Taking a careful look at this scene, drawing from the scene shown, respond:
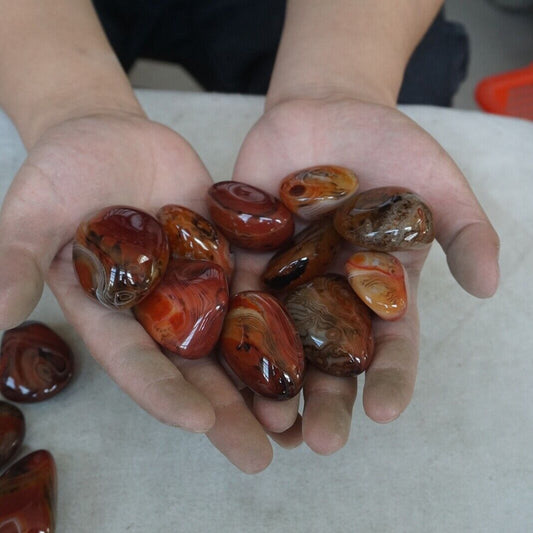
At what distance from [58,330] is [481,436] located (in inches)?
14.6

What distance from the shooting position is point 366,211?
49 cm

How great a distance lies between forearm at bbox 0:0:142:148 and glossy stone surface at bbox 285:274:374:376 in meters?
0.28

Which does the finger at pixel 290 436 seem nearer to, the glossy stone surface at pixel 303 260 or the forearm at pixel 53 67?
the glossy stone surface at pixel 303 260

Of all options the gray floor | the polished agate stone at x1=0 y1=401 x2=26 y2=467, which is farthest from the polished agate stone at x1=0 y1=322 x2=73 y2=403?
the gray floor

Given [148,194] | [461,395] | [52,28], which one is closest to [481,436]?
[461,395]

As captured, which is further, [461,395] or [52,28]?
[52,28]

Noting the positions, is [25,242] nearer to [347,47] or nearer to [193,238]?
[193,238]

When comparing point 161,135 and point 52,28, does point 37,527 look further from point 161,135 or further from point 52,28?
point 52,28

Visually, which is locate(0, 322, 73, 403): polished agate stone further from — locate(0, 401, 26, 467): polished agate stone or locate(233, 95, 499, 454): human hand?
locate(233, 95, 499, 454): human hand

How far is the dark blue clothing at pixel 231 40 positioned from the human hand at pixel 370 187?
10.5 inches

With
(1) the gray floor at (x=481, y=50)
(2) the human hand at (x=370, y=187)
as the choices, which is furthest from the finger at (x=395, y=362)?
(1) the gray floor at (x=481, y=50)

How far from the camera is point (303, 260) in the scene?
1.62ft

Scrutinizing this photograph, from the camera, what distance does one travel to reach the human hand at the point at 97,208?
1.27ft

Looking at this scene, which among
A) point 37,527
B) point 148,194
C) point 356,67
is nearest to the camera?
point 37,527
